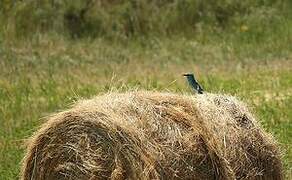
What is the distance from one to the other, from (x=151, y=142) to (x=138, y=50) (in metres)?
9.36

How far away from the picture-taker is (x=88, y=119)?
16.5 feet

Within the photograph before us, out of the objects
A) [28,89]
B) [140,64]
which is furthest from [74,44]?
[28,89]

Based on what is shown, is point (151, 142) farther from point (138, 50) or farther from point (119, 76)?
point (138, 50)

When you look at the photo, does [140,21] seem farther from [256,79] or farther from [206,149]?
[206,149]

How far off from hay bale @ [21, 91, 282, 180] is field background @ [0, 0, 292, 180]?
2928 millimetres

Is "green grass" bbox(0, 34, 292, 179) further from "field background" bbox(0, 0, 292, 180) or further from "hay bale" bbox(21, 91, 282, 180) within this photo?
"hay bale" bbox(21, 91, 282, 180)

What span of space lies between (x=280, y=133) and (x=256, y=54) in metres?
5.90

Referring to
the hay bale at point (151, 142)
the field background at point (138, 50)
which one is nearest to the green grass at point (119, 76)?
the field background at point (138, 50)

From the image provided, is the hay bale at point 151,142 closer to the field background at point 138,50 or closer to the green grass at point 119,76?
the green grass at point 119,76

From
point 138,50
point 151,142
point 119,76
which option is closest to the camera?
point 151,142

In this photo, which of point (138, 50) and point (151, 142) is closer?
point (151, 142)

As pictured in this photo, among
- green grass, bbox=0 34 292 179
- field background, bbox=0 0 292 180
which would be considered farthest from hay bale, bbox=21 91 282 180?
field background, bbox=0 0 292 180

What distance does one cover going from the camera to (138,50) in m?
14.1

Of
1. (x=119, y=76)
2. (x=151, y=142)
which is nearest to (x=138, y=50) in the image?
(x=119, y=76)
